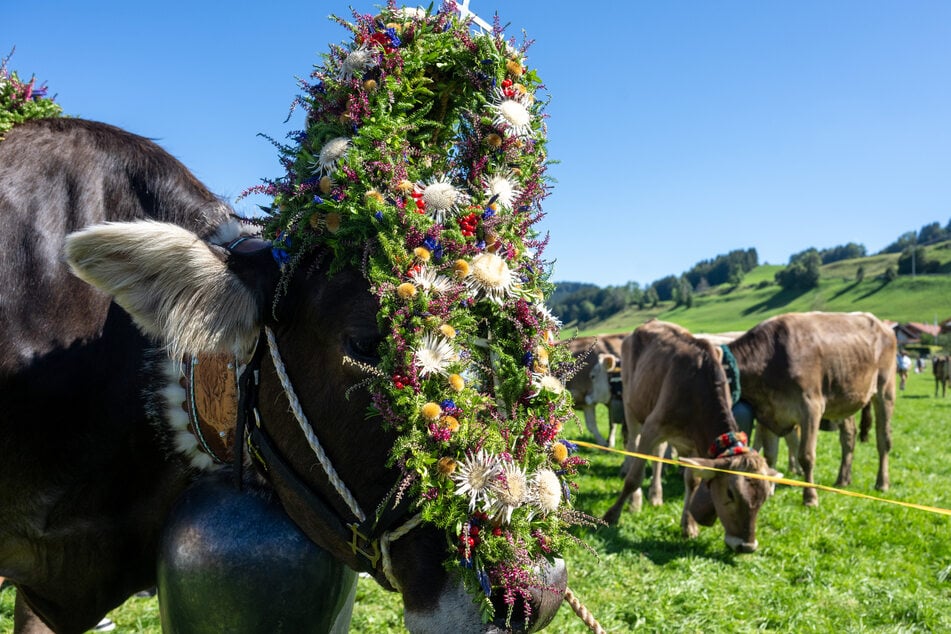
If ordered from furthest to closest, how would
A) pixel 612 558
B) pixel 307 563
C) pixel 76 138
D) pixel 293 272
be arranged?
pixel 612 558 → pixel 76 138 → pixel 307 563 → pixel 293 272

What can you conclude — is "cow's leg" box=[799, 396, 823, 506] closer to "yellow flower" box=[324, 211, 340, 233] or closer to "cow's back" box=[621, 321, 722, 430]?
"cow's back" box=[621, 321, 722, 430]

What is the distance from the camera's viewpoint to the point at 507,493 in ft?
5.69

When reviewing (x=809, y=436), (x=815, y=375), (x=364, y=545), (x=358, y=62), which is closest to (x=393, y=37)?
(x=358, y=62)

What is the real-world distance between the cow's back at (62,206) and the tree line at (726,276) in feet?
224

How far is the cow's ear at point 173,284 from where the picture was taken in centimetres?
191

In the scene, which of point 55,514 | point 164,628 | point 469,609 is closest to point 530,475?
point 469,609

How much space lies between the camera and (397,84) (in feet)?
7.06

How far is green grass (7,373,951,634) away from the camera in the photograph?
18.1 ft

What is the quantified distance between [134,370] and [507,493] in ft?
5.22

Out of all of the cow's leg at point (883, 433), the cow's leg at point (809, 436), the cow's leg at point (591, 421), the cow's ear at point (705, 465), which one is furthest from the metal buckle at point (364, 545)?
the cow's leg at point (591, 421)

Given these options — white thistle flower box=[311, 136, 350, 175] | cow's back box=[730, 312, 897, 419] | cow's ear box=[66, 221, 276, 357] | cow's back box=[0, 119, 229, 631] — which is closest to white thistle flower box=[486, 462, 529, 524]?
cow's ear box=[66, 221, 276, 357]

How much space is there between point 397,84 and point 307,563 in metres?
1.70

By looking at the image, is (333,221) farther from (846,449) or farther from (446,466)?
(846,449)

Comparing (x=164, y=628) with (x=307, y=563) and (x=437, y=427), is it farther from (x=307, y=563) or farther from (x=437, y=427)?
(x=437, y=427)
